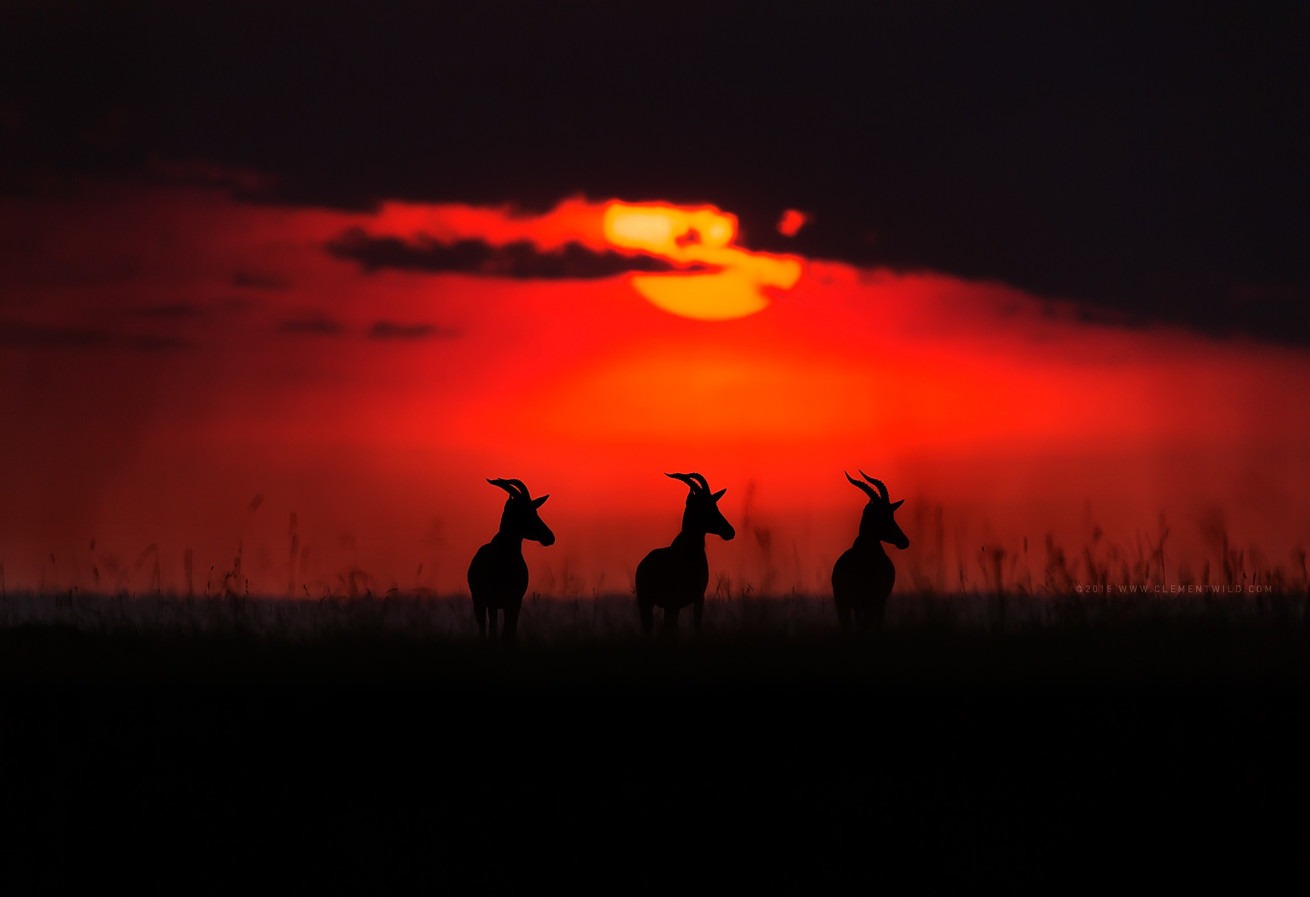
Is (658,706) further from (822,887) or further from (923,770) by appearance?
(822,887)

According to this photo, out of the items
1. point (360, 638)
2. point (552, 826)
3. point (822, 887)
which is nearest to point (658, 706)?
point (552, 826)

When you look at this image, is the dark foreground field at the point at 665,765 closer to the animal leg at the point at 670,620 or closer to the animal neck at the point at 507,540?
the animal leg at the point at 670,620

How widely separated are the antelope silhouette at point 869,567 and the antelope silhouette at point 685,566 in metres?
1.32

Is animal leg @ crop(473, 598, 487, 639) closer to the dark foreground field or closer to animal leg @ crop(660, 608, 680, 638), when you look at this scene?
animal leg @ crop(660, 608, 680, 638)

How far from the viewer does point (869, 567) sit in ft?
50.7

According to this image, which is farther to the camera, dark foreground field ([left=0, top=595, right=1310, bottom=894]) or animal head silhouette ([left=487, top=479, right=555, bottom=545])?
animal head silhouette ([left=487, top=479, right=555, bottom=545])

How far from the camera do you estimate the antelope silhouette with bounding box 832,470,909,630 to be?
15133mm

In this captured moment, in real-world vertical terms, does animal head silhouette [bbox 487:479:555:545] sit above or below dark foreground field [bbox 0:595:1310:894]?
above

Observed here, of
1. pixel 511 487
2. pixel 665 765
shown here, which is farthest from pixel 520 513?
pixel 665 765

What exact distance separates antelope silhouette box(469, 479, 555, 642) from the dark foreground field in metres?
3.21

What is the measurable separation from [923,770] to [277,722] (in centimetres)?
368

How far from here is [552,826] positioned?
7270 mm

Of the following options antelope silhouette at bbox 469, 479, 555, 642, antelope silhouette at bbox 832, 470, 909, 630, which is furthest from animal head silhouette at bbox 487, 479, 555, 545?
antelope silhouette at bbox 832, 470, 909, 630

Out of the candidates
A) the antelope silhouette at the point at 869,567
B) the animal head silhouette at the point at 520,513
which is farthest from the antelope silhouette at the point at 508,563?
→ the antelope silhouette at the point at 869,567
